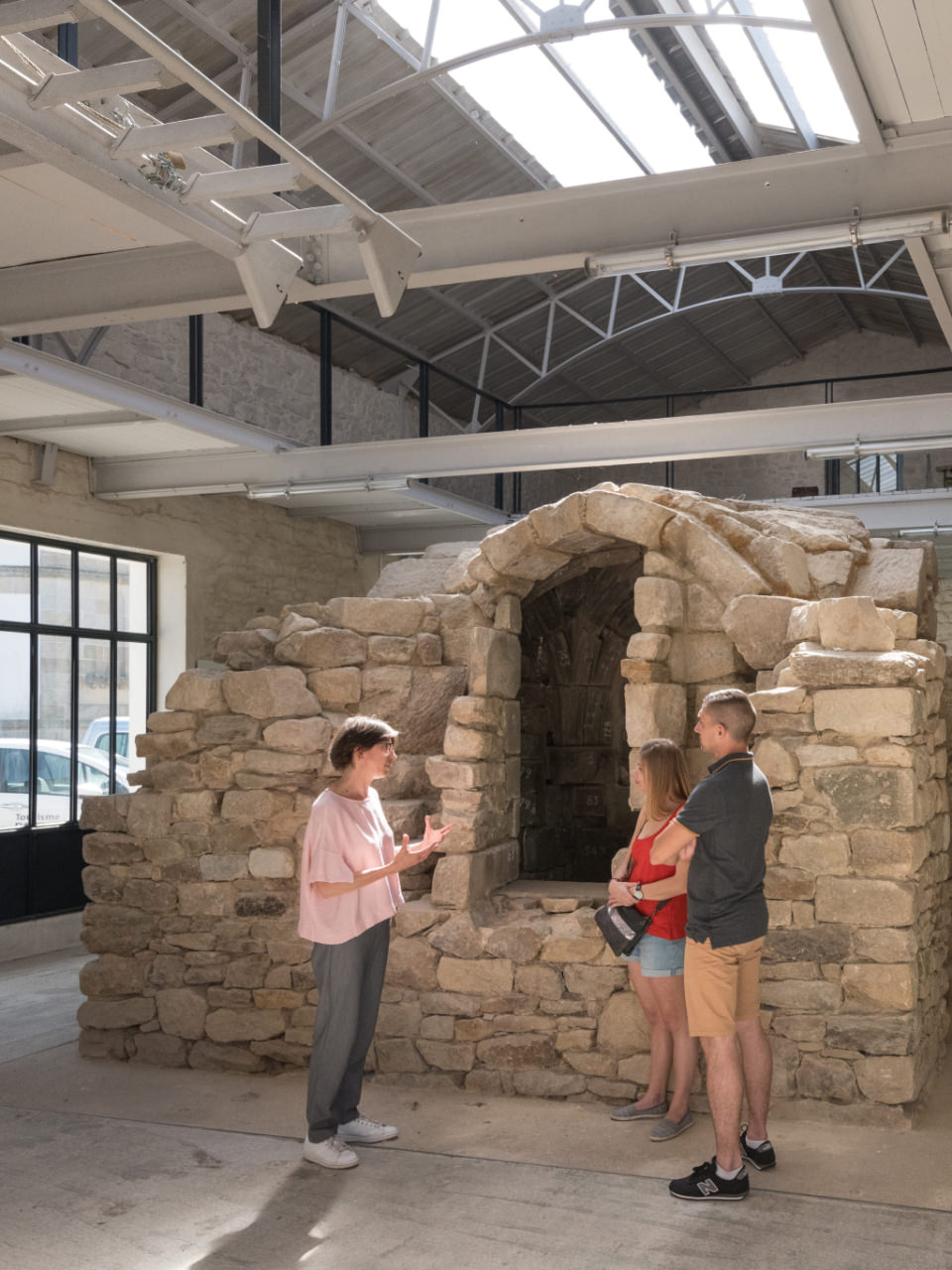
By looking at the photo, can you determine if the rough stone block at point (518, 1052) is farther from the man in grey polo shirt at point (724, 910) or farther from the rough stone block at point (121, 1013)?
the rough stone block at point (121, 1013)

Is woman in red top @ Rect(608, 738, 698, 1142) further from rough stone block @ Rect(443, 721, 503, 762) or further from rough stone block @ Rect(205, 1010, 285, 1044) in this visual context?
rough stone block @ Rect(205, 1010, 285, 1044)

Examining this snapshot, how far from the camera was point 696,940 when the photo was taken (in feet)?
14.7

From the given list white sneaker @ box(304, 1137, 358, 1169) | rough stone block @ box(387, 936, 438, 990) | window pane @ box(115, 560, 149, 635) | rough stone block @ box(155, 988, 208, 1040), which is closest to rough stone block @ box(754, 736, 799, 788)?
rough stone block @ box(387, 936, 438, 990)

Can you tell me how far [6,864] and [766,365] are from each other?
1477cm

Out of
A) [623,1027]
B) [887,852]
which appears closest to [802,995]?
[887,852]

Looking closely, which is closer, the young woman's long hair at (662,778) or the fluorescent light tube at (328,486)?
the young woman's long hair at (662,778)

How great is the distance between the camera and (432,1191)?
14.8 feet

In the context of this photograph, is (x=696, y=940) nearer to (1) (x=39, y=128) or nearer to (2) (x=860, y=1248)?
(2) (x=860, y=1248)

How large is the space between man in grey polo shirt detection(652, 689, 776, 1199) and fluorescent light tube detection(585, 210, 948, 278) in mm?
1764

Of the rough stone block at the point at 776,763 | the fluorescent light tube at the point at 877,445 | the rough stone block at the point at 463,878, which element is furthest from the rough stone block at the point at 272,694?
the fluorescent light tube at the point at 877,445

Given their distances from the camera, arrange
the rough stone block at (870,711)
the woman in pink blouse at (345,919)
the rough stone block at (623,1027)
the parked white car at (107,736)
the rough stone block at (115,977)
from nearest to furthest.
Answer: the woman in pink blouse at (345,919)
the rough stone block at (870,711)
the rough stone block at (623,1027)
the rough stone block at (115,977)
the parked white car at (107,736)

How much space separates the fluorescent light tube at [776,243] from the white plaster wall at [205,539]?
6034 millimetres

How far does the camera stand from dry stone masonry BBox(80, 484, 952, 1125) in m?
5.23

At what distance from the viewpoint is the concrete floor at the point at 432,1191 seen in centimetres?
398
